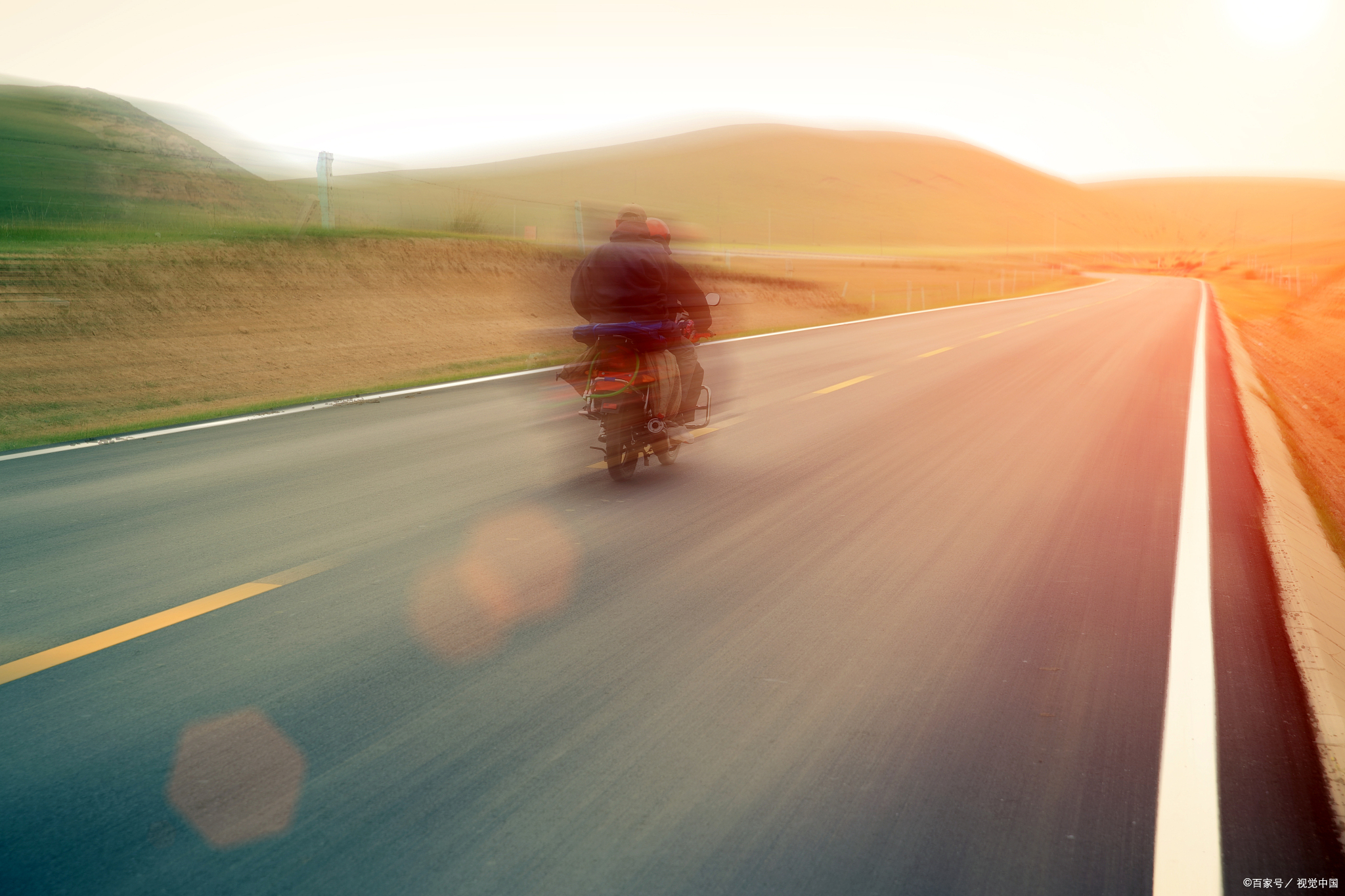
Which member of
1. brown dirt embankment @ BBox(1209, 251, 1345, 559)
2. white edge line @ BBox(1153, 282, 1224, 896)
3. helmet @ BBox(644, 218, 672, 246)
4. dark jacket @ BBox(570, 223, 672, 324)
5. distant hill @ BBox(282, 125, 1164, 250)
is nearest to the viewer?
white edge line @ BBox(1153, 282, 1224, 896)

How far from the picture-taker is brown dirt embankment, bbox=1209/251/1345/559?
8.40 meters

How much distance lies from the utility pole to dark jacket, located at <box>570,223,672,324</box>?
15383 mm

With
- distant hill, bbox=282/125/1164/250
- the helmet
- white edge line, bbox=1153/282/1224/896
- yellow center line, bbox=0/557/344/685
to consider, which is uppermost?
distant hill, bbox=282/125/1164/250

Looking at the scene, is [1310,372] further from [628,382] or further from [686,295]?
[628,382]

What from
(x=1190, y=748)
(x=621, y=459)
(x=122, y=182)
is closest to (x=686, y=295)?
(x=621, y=459)

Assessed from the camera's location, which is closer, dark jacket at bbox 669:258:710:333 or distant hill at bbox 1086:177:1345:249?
dark jacket at bbox 669:258:710:333

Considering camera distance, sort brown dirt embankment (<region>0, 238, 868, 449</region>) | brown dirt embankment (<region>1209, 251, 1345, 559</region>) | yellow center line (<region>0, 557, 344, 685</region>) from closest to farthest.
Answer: yellow center line (<region>0, 557, 344, 685</region>), brown dirt embankment (<region>1209, 251, 1345, 559</region>), brown dirt embankment (<region>0, 238, 868, 449</region>)

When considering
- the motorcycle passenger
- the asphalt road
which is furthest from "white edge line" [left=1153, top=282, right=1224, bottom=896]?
the motorcycle passenger

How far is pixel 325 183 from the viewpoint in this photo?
67.8 feet

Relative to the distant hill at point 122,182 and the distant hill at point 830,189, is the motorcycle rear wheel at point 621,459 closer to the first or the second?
the distant hill at point 122,182

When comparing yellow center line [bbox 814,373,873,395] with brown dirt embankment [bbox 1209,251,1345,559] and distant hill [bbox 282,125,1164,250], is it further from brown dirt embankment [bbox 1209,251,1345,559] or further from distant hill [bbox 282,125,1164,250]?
distant hill [bbox 282,125,1164,250]

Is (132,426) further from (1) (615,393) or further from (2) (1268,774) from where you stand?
(2) (1268,774)

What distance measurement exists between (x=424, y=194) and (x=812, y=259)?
40.2 metres

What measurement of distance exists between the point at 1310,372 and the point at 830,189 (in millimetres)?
118359
